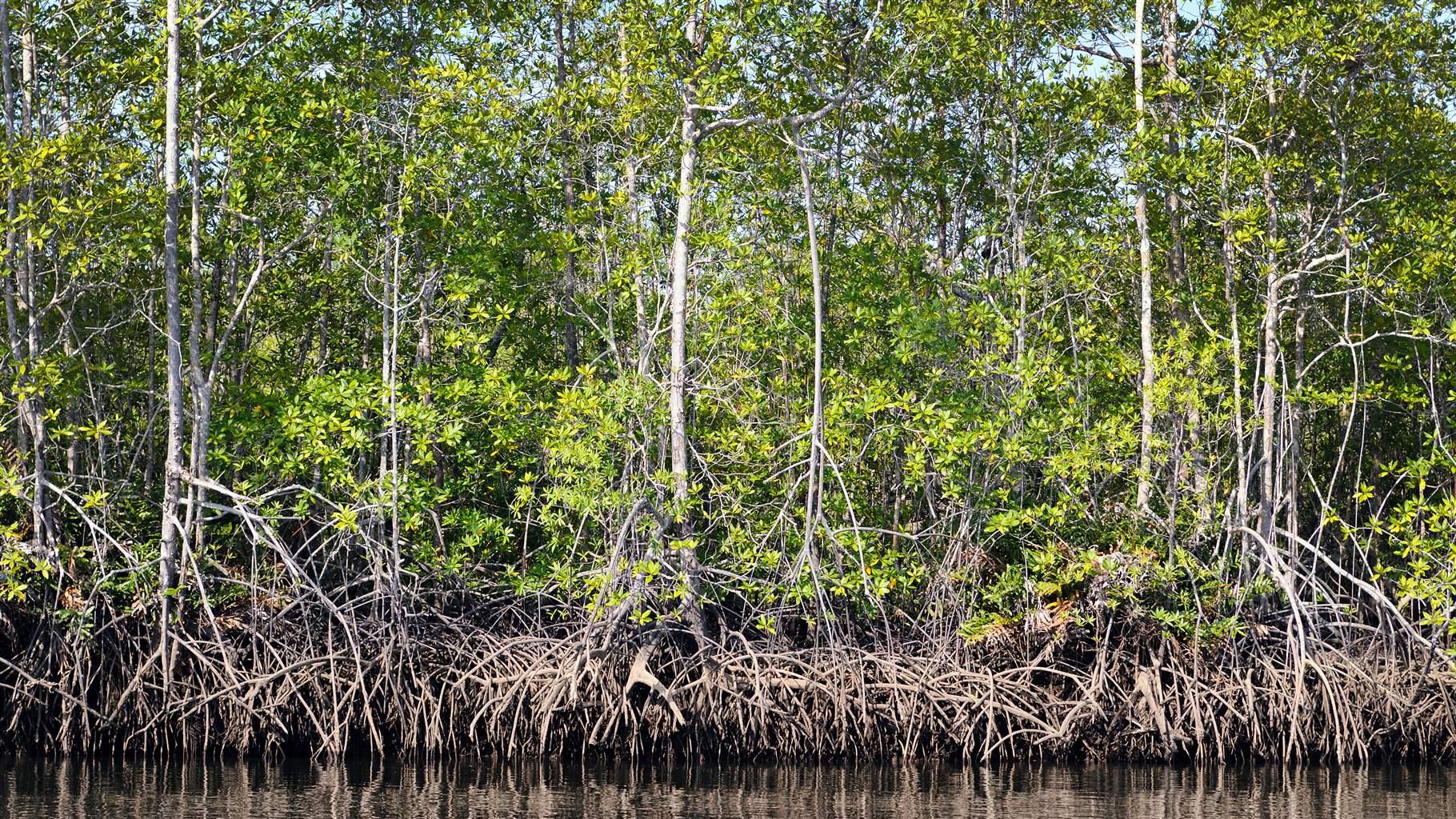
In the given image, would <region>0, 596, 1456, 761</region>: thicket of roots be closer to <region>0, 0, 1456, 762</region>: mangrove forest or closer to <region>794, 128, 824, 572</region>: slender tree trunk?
<region>0, 0, 1456, 762</region>: mangrove forest

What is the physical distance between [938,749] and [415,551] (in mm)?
3757

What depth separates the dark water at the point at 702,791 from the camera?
28.7ft

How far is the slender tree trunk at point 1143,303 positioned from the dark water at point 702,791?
Result: 197cm

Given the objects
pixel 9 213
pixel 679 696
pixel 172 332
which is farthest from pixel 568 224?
pixel 9 213

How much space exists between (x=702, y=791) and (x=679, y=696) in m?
1.17

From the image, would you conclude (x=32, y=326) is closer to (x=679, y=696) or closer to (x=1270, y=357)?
(x=679, y=696)

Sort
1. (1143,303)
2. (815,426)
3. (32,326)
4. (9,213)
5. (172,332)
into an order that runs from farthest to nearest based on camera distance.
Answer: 1. (1143,303)
2. (32,326)
3. (172,332)
4. (9,213)
5. (815,426)

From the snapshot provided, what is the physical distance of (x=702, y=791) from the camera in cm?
956

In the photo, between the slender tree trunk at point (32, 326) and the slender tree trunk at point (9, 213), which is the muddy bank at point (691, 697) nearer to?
the slender tree trunk at point (32, 326)

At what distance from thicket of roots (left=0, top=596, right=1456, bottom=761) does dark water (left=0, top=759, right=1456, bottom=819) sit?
0.28m

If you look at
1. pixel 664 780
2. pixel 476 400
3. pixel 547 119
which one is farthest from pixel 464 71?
pixel 664 780

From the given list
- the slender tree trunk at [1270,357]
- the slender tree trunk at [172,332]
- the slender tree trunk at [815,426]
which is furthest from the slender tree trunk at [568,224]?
the slender tree trunk at [1270,357]

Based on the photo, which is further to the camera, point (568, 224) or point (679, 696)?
point (568, 224)

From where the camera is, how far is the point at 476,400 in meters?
11.2
